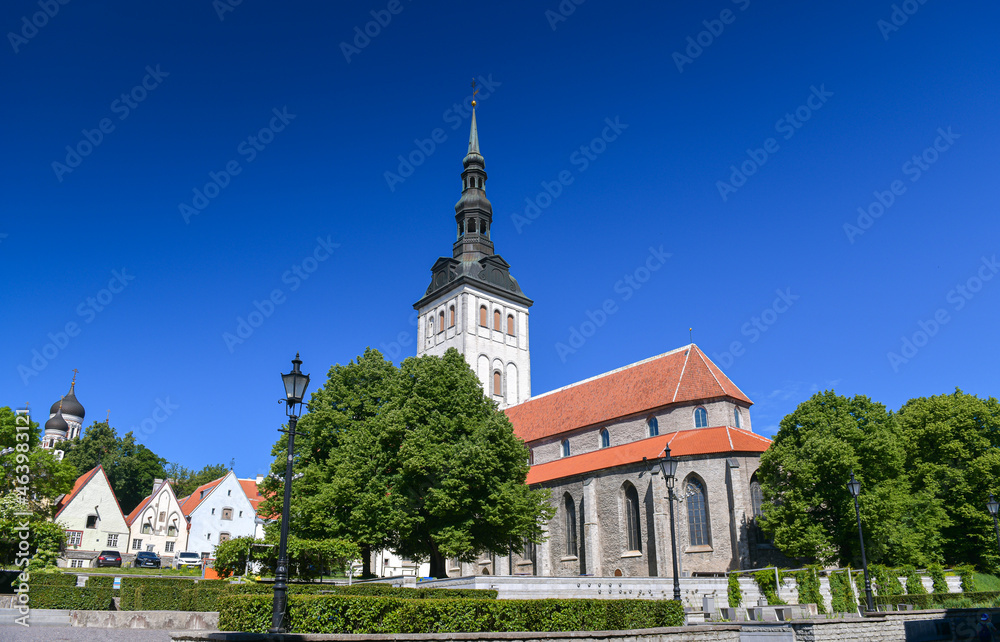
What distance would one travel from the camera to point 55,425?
76.8m

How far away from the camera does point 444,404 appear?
33.5 m

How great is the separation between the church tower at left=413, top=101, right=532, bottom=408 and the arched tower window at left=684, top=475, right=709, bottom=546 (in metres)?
25.3

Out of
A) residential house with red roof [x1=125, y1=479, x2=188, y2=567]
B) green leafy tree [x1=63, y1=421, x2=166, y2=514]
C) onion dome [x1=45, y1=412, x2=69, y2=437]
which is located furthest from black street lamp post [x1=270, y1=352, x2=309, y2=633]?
onion dome [x1=45, y1=412, x2=69, y2=437]

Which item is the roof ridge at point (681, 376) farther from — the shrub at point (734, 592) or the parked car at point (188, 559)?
the parked car at point (188, 559)

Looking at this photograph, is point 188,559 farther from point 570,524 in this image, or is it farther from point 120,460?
point 120,460

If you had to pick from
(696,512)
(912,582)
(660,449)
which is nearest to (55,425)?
(660,449)

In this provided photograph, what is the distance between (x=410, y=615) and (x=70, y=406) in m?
81.1

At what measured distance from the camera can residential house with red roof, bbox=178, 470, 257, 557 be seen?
54625 mm

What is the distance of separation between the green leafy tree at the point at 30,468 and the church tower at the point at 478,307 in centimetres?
3148

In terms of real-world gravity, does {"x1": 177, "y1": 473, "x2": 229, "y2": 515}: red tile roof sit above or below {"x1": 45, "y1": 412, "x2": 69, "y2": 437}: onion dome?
below

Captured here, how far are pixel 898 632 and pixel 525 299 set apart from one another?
48.2 metres

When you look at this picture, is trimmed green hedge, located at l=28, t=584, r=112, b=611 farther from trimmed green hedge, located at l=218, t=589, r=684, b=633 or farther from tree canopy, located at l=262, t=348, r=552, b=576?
tree canopy, located at l=262, t=348, r=552, b=576

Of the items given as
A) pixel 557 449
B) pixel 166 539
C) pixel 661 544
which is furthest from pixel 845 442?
pixel 166 539

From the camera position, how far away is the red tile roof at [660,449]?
3806 cm
